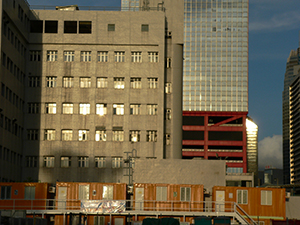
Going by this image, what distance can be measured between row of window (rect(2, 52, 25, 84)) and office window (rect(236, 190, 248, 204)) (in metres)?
42.2

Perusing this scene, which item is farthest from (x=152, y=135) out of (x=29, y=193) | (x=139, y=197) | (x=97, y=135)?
(x=29, y=193)

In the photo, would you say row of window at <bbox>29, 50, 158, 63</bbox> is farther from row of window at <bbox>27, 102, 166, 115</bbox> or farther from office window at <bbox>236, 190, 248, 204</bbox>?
office window at <bbox>236, 190, 248, 204</bbox>

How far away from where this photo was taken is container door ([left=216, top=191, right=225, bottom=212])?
58969 mm

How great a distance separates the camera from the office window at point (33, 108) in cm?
8619

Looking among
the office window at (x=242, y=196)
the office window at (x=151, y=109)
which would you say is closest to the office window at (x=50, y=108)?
the office window at (x=151, y=109)

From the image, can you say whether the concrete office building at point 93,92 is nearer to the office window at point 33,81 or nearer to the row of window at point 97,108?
the office window at point 33,81

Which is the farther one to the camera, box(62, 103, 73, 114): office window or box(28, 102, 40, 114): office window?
box(28, 102, 40, 114): office window

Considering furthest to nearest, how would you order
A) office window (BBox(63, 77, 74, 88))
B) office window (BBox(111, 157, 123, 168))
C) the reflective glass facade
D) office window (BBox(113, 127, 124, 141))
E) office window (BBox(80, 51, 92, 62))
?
the reflective glass facade, office window (BBox(80, 51, 92, 62)), office window (BBox(63, 77, 74, 88)), office window (BBox(113, 127, 124, 141)), office window (BBox(111, 157, 123, 168))

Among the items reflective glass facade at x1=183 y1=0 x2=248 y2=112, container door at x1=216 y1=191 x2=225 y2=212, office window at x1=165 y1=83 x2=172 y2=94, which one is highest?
reflective glass facade at x1=183 y1=0 x2=248 y2=112

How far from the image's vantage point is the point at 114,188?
59.2 metres

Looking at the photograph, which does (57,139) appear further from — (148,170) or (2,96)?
(148,170)

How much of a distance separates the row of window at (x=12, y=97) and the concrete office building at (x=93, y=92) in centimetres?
55

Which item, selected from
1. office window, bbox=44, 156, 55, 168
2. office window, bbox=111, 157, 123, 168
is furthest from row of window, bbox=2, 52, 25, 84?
office window, bbox=111, 157, 123, 168

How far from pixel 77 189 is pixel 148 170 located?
45.4ft
